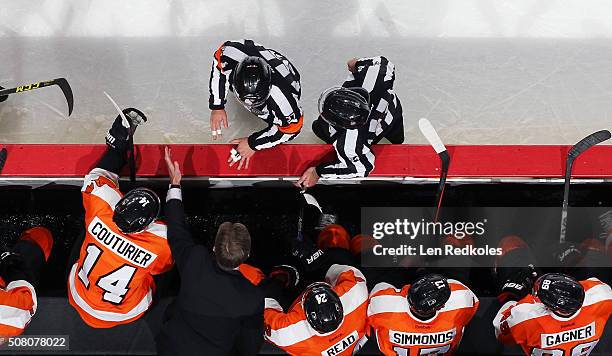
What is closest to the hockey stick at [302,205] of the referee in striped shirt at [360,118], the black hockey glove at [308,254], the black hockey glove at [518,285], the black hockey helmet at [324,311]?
the black hockey glove at [308,254]

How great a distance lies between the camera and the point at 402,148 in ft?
8.96

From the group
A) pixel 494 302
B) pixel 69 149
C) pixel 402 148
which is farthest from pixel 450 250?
pixel 69 149

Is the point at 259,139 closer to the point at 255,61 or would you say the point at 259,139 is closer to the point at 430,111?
the point at 255,61

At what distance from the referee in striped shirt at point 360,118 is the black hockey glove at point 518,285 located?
788 mm

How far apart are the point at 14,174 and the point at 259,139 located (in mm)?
1137

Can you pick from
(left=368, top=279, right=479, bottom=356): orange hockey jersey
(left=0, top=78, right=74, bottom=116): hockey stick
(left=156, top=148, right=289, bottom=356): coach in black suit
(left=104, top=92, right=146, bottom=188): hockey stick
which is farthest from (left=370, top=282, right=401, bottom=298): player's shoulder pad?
(left=0, top=78, right=74, bottom=116): hockey stick

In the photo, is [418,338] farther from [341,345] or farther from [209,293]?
[209,293]

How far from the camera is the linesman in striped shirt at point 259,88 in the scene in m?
2.12

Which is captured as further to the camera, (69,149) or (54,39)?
(54,39)

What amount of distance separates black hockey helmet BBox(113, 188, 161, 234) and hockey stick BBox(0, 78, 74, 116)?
93 centimetres

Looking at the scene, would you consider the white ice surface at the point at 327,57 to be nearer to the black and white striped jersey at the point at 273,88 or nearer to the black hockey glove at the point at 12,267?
the black and white striped jersey at the point at 273,88

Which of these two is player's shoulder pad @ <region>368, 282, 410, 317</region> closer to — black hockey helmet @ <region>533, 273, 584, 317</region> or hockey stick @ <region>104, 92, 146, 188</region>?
black hockey helmet @ <region>533, 273, 584, 317</region>

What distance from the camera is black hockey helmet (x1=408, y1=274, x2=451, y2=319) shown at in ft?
7.04

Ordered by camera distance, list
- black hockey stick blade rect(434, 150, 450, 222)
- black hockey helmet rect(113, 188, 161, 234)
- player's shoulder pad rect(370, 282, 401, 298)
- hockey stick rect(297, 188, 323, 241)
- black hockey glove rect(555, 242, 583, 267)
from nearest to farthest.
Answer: black hockey helmet rect(113, 188, 161, 234), player's shoulder pad rect(370, 282, 401, 298), black hockey stick blade rect(434, 150, 450, 222), black hockey glove rect(555, 242, 583, 267), hockey stick rect(297, 188, 323, 241)
